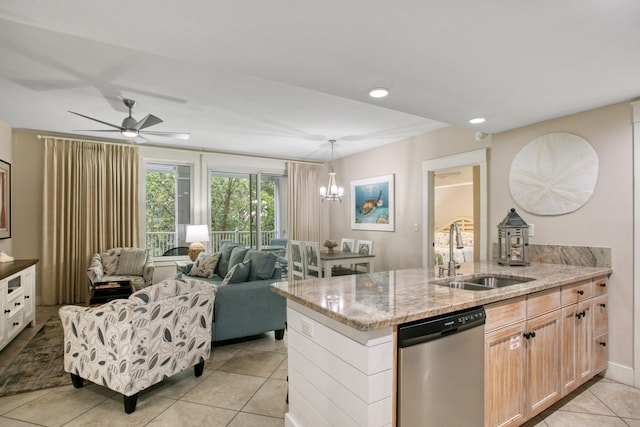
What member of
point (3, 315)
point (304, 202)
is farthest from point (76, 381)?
point (304, 202)

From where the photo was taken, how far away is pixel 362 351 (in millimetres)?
1452

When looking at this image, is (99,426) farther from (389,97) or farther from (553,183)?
(553,183)

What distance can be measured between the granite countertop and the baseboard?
2.53 feet

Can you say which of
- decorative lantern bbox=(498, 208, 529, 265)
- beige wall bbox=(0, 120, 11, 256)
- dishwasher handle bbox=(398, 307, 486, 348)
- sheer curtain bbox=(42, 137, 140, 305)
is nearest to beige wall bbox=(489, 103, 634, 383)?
decorative lantern bbox=(498, 208, 529, 265)

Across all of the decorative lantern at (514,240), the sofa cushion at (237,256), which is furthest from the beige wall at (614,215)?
the sofa cushion at (237,256)

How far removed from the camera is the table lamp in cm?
559

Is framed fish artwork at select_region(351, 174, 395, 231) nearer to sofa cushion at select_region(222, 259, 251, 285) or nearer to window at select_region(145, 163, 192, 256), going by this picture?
sofa cushion at select_region(222, 259, 251, 285)

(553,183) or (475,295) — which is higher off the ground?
(553,183)

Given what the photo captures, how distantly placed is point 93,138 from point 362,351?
559 cm

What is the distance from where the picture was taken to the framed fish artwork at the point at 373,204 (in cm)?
558

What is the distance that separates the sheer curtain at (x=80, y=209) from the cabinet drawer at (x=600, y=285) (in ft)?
19.3

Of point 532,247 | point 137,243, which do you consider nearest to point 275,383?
point 532,247

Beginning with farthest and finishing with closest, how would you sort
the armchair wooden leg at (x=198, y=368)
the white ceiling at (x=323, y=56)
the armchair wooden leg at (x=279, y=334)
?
1. the armchair wooden leg at (x=279, y=334)
2. the armchair wooden leg at (x=198, y=368)
3. the white ceiling at (x=323, y=56)

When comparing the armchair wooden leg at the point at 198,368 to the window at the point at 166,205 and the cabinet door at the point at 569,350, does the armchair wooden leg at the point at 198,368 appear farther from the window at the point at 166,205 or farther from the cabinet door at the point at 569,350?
the window at the point at 166,205
